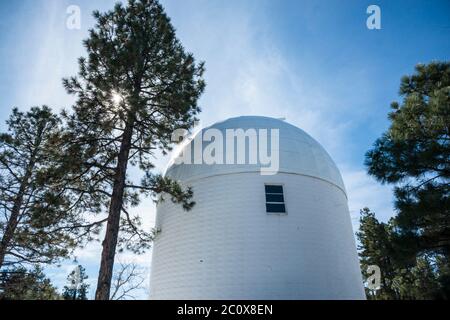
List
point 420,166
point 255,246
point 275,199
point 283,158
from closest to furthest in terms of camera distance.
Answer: point 420,166
point 255,246
point 275,199
point 283,158

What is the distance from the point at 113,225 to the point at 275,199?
5833 mm

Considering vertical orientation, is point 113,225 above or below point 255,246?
above

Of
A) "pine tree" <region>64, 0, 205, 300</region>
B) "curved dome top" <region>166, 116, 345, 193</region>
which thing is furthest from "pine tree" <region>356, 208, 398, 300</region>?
"pine tree" <region>64, 0, 205, 300</region>

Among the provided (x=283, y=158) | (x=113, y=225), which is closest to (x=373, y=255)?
(x=283, y=158)

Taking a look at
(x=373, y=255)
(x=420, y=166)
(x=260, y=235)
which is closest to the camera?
(x=420, y=166)

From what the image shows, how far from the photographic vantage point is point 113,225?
7797mm

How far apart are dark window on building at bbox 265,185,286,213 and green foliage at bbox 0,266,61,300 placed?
9022mm

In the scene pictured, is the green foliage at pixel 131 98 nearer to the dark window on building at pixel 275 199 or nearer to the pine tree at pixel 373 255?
the dark window on building at pixel 275 199

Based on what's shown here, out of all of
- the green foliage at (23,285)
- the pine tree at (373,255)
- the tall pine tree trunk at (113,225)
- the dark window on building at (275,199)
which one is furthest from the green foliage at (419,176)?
the pine tree at (373,255)

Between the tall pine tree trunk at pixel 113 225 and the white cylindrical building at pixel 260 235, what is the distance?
341 cm

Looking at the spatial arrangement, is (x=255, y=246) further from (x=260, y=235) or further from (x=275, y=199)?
(x=275, y=199)

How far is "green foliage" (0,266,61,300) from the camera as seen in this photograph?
9.86m
